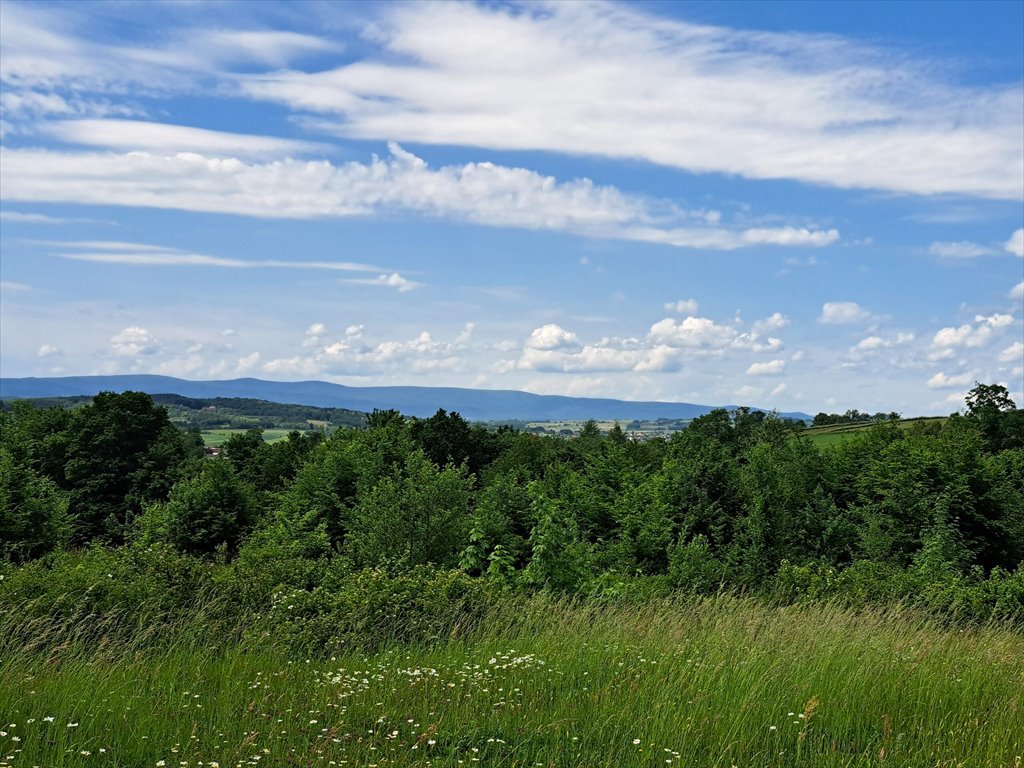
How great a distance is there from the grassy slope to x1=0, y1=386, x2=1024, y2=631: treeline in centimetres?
298

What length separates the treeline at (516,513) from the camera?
67.6ft

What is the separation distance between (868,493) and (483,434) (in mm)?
33909

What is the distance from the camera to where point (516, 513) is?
3078cm

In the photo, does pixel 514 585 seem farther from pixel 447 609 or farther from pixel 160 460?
pixel 160 460

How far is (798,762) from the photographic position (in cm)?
621

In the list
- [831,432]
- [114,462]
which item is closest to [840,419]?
[831,432]

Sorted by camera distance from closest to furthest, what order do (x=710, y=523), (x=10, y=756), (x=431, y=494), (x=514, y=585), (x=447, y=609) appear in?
Answer: 1. (x=10, y=756)
2. (x=447, y=609)
3. (x=514, y=585)
4. (x=431, y=494)
5. (x=710, y=523)

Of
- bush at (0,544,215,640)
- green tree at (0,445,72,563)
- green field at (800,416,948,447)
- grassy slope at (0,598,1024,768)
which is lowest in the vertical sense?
green tree at (0,445,72,563)

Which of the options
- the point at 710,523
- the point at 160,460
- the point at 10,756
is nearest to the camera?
the point at 10,756

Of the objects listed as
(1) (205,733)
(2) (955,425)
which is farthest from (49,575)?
(2) (955,425)

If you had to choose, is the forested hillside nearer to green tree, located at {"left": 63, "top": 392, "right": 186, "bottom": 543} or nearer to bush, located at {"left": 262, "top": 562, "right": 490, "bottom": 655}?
bush, located at {"left": 262, "top": 562, "right": 490, "bottom": 655}

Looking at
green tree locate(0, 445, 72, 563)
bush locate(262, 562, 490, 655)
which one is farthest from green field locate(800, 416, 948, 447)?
bush locate(262, 562, 490, 655)

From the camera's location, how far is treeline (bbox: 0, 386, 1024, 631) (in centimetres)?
2059

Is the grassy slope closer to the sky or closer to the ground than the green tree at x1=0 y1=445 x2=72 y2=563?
closer to the sky
